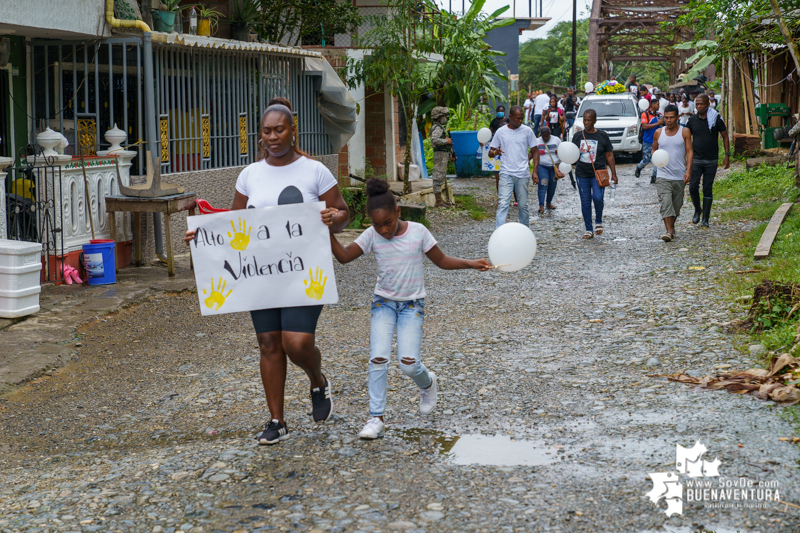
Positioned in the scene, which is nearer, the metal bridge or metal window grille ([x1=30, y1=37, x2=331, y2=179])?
metal window grille ([x1=30, y1=37, x2=331, y2=179])

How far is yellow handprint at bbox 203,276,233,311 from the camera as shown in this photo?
481cm

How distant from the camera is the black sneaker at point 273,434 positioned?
4.74 m

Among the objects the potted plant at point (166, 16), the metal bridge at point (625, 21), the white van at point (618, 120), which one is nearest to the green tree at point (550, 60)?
the metal bridge at point (625, 21)

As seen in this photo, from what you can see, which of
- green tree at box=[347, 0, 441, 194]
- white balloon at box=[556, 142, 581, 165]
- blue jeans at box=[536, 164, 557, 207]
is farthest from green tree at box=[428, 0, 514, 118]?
white balloon at box=[556, 142, 581, 165]

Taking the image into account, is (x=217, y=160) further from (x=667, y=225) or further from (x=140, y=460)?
(x=140, y=460)

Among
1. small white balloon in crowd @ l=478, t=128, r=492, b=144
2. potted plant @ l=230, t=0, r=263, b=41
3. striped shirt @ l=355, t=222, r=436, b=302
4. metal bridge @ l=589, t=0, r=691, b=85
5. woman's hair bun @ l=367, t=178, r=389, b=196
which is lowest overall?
striped shirt @ l=355, t=222, r=436, b=302

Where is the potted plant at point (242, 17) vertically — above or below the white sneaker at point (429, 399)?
above

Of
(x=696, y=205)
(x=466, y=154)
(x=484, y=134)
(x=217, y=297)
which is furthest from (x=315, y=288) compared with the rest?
(x=466, y=154)

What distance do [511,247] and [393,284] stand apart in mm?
683

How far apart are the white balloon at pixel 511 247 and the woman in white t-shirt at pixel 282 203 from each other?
857mm

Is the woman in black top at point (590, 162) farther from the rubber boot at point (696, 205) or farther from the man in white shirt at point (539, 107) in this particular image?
the man in white shirt at point (539, 107)

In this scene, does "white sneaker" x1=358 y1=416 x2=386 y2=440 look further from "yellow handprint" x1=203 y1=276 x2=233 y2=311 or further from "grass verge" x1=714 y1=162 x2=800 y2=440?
"grass verge" x1=714 y1=162 x2=800 y2=440

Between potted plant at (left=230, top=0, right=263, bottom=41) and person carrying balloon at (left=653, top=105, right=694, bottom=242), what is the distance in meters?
6.89

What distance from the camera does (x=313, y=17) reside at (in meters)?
15.6
